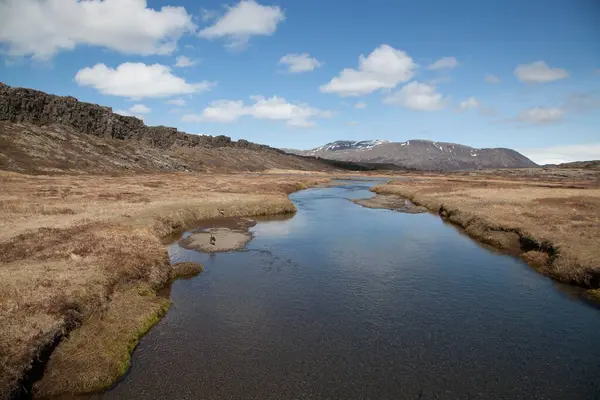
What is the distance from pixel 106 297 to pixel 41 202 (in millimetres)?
38675

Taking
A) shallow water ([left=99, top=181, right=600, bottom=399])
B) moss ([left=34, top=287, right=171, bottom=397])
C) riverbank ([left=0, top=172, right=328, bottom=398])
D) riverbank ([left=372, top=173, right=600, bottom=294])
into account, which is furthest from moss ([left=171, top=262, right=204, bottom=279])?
riverbank ([left=372, top=173, right=600, bottom=294])

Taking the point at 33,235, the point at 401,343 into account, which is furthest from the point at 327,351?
the point at 33,235

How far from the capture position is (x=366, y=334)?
1950 centimetres

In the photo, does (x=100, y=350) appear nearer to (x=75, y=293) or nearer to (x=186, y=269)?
(x=75, y=293)

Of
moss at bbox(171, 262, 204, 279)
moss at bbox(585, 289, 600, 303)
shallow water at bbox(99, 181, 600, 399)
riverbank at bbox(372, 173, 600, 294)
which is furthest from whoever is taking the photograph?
riverbank at bbox(372, 173, 600, 294)

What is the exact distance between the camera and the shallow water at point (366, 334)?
15.3 metres

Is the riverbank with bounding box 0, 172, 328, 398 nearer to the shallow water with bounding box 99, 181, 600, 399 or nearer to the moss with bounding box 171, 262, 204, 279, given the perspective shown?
the moss with bounding box 171, 262, 204, 279

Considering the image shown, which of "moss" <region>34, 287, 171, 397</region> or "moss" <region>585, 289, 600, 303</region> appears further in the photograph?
"moss" <region>585, 289, 600, 303</region>

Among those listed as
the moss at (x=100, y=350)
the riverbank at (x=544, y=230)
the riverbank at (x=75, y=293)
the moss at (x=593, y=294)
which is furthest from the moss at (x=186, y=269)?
the riverbank at (x=544, y=230)

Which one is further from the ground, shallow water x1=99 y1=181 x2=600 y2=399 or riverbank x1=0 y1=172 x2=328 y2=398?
riverbank x1=0 y1=172 x2=328 y2=398

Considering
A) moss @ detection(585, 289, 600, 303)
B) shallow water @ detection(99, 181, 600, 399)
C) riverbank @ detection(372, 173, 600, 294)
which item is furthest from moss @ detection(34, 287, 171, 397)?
riverbank @ detection(372, 173, 600, 294)

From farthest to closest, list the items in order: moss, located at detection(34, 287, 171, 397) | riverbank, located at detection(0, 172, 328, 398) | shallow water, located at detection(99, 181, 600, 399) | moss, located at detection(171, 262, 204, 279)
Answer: moss, located at detection(171, 262, 204, 279) → shallow water, located at detection(99, 181, 600, 399) → riverbank, located at detection(0, 172, 328, 398) → moss, located at detection(34, 287, 171, 397)

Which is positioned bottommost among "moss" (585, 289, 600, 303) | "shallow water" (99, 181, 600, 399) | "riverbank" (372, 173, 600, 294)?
"shallow water" (99, 181, 600, 399)

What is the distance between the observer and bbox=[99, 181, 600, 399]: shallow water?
604 inches
